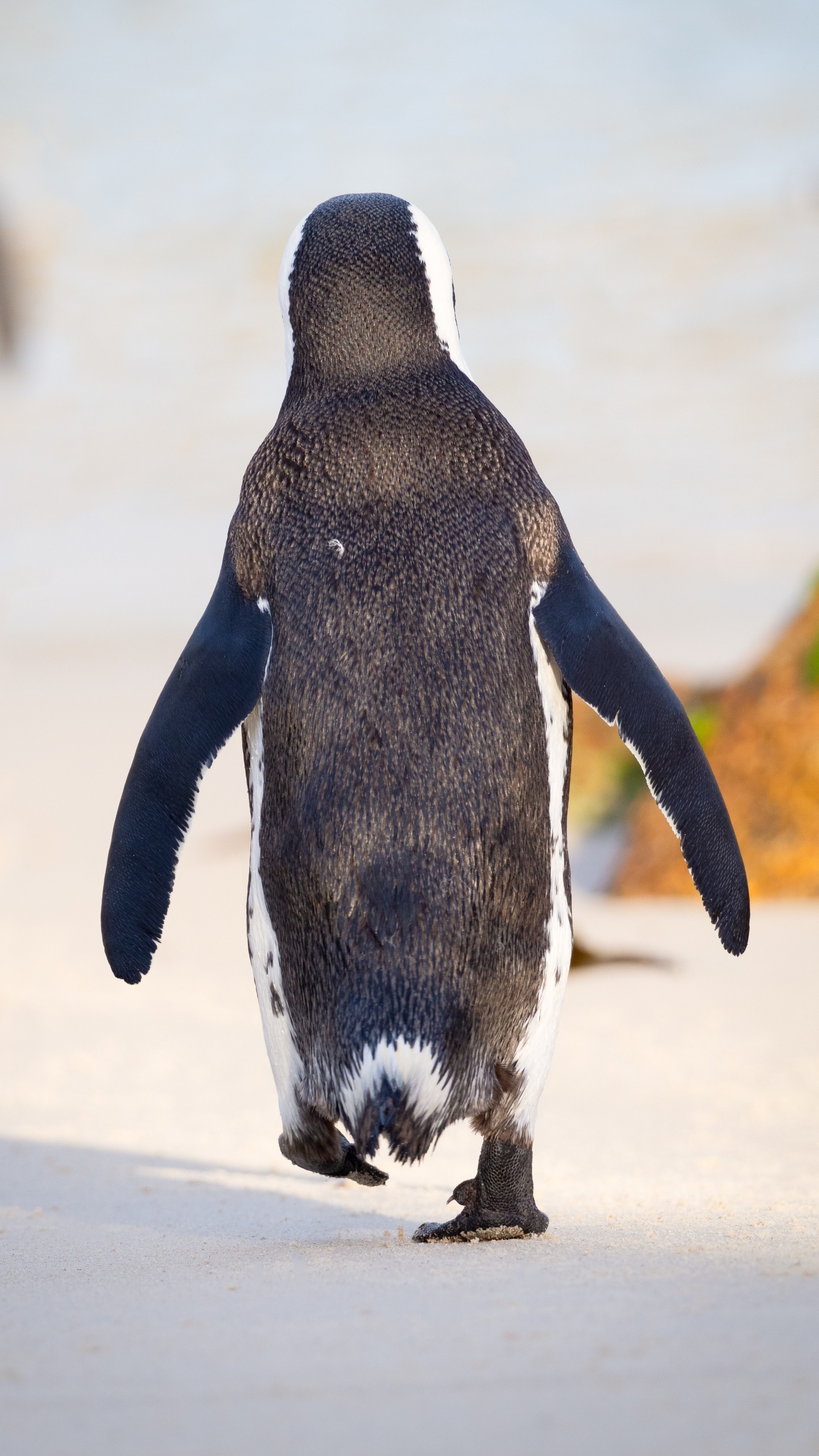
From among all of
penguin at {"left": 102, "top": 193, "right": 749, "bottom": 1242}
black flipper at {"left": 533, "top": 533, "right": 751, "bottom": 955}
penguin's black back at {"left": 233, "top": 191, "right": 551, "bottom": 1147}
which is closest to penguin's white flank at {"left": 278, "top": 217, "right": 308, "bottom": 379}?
penguin at {"left": 102, "top": 193, "right": 749, "bottom": 1242}

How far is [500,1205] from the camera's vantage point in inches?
103

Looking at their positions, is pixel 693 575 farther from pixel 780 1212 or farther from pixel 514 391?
pixel 780 1212

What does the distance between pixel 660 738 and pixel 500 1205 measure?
91 centimetres

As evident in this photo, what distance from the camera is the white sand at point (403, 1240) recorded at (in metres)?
1.51

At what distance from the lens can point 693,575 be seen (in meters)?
30.0

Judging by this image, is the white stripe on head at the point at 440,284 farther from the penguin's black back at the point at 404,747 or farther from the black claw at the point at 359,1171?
the black claw at the point at 359,1171

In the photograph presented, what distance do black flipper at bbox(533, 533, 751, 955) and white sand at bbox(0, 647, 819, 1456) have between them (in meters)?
0.62

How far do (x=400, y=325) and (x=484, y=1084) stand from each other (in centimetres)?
149

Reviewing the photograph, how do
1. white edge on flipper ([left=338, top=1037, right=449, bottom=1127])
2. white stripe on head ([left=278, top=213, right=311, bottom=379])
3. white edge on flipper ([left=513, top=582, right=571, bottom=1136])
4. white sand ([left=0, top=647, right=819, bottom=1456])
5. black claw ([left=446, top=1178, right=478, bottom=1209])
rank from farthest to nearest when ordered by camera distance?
white stripe on head ([left=278, top=213, right=311, bottom=379])
black claw ([left=446, top=1178, right=478, bottom=1209])
white edge on flipper ([left=513, top=582, right=571, bottom=1136])
white edge on flipper ([left=338, top=1037, right=449, bottom=1127])
white sand ([left=0, top=647, right=819, bottom=1456])

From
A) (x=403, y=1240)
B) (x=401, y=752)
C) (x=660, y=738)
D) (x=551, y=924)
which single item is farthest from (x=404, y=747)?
(x=403, y=1240)

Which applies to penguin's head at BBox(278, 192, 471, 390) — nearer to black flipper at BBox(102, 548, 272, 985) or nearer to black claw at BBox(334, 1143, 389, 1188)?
black flipper at BBox(102, 548, 272, 985)

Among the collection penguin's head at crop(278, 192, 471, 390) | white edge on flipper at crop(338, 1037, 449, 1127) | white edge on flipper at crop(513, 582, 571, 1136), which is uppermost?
penguin's head at crop(278, 192, 471, 390)

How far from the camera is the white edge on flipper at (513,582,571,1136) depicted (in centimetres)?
260

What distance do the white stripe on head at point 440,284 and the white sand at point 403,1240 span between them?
1.75 metres
